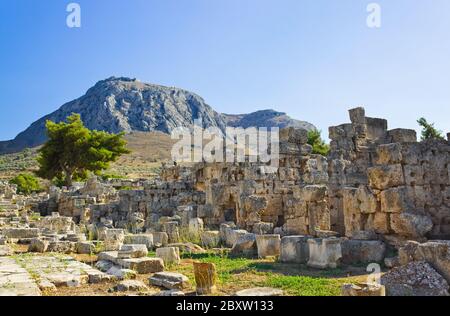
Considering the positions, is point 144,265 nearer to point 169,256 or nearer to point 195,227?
point 169,256

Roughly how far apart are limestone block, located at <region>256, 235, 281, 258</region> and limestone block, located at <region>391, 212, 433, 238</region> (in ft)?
8.50

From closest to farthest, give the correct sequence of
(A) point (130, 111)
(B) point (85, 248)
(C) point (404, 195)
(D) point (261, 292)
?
(D) point (261, 292) → (C) point (404, 195) → (B) point (85, 248) → (A) point (130, 111)

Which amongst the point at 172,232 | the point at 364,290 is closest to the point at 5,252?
the point at 172,232

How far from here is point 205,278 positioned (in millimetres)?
6238

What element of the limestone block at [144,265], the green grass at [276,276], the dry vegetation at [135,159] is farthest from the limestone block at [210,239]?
the dry vegetation at [135,159]

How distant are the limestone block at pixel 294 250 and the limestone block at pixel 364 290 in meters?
3.90

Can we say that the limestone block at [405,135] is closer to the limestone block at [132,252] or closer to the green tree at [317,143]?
the limestone block at [132,252]

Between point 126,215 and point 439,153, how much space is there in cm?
1434

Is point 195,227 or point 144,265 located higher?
point 195,227

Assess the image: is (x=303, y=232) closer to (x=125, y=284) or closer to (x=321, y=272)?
(x=321, y=272)

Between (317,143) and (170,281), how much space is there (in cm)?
3269

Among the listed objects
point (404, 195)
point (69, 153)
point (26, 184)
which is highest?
point (69, 153)

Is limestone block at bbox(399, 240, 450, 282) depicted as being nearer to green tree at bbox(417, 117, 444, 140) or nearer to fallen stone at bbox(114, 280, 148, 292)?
fallen stone at bbox(114, 280, 148, 292)
